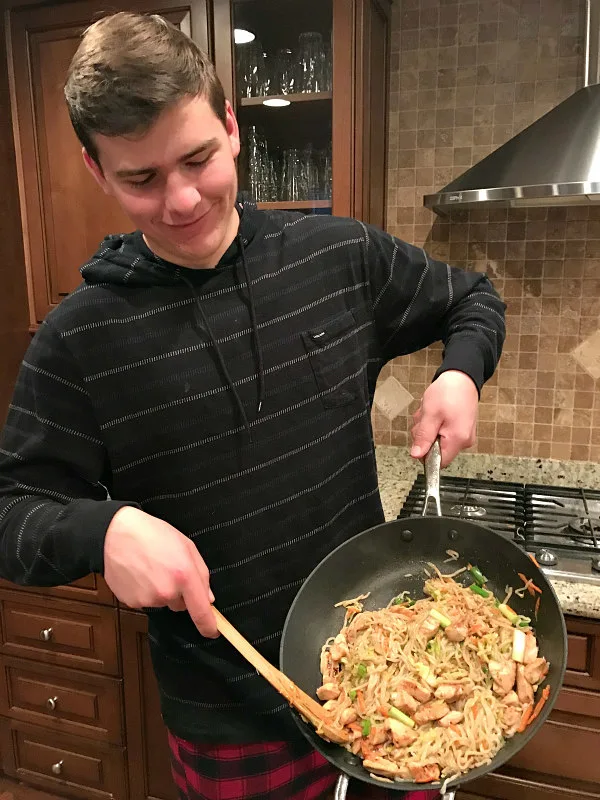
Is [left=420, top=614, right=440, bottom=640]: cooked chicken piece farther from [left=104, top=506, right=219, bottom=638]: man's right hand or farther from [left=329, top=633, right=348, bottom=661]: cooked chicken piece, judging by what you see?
[left=104, top=506, right=219, bottom=638]: man's right hand

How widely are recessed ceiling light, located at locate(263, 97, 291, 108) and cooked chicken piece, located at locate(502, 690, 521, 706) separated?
1.44 metres

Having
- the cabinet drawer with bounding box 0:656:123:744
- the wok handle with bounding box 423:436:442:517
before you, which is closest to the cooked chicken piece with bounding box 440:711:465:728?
the wok handle with bounding box 423:436:442:517

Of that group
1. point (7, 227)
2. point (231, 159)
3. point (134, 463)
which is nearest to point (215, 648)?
point (134, 463)

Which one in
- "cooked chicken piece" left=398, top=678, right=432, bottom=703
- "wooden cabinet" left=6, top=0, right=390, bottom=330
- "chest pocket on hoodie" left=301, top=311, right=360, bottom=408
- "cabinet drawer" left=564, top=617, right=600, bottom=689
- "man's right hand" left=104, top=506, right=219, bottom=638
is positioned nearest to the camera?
"man's right hand" left=104, top=506, right=219, bottom=638

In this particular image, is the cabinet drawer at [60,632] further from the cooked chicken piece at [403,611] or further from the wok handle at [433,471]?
the wok handle at [433,471]

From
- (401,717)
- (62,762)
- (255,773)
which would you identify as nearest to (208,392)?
(401,717)

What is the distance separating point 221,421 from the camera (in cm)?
101

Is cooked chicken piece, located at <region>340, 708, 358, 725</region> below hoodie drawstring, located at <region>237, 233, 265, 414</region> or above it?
below

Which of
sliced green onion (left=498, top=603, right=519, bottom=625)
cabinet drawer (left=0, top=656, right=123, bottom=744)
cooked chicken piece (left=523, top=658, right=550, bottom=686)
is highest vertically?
sliced green onion (left=498, top=603, right=519, bottom=625)

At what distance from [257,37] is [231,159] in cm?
94

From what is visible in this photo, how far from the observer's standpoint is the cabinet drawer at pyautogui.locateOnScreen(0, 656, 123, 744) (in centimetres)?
193

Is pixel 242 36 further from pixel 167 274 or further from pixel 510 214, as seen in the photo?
pixel 167 274

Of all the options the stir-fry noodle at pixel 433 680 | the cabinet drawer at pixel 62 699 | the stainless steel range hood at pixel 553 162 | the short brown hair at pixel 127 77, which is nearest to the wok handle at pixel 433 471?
the stir-fry noodle at pixel 433 680

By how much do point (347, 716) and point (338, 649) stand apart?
103mm
